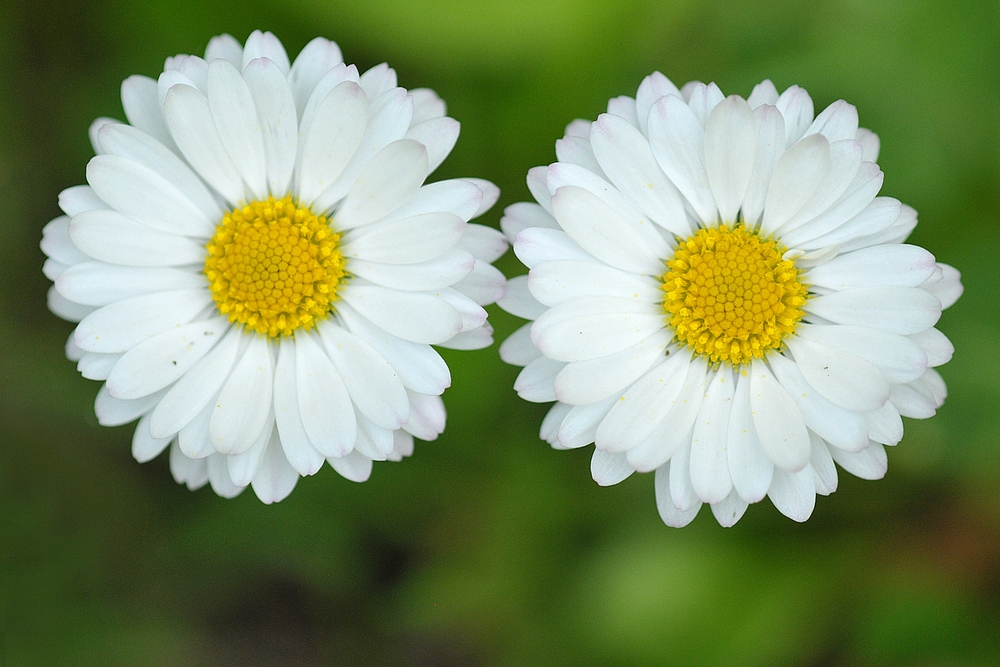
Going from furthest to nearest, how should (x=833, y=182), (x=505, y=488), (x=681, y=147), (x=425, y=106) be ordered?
1. (x=505, y=488)
2. (x=425, y=106)
3. (x=681, y=147)
4. (x=833, y=182)

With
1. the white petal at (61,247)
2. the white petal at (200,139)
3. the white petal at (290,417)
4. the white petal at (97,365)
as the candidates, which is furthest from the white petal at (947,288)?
the white petal at (61,247)

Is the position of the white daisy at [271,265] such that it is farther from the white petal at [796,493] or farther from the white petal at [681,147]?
the white petal at [796,493]

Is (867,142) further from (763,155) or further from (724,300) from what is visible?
(724,300)

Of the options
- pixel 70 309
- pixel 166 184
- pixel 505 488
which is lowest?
pixel 505 488

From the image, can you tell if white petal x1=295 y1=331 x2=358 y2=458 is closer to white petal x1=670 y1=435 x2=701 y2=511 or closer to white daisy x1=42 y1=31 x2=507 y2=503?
white daisy x1=42 y1=31 x2=507 y2=503

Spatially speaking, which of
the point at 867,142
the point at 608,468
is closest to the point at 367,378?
the point at 608,468

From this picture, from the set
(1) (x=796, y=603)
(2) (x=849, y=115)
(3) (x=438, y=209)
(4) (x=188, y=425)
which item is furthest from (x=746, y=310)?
(4) (x=188, y=425)
